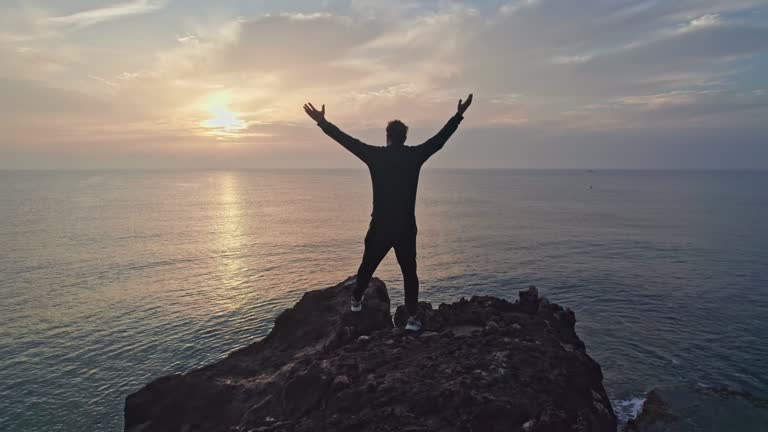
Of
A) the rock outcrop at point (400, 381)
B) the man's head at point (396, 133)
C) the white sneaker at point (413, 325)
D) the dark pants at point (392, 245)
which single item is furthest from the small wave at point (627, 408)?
the man's head at point (396, 133)

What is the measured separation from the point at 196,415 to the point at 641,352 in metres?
21.2

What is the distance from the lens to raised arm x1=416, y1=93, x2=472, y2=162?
8.30m

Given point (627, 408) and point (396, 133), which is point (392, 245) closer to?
point (396, 133)

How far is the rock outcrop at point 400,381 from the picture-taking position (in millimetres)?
7258

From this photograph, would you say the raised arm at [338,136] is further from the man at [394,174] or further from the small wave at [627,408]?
the small wave at [627,408]

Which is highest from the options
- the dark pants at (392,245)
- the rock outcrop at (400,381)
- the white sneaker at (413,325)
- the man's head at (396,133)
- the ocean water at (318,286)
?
the man's head at (396,133)

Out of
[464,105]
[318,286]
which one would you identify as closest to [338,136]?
[464,105]

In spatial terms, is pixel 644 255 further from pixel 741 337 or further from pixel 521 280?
pixel 741 337

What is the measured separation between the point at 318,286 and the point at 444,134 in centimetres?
2958

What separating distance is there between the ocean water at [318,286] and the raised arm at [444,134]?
1421cm

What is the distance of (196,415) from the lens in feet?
34.3

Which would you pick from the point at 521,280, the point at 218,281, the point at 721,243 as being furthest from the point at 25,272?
the point at 721,243

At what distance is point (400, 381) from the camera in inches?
317

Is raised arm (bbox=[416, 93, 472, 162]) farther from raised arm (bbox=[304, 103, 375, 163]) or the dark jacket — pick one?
raised arm (bbox=[304, 103, 375, 163])
